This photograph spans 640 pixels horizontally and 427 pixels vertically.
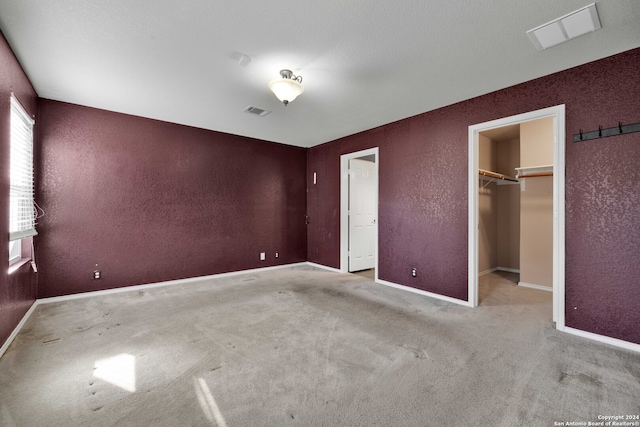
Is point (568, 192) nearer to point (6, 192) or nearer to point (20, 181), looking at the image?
point (6, 192)

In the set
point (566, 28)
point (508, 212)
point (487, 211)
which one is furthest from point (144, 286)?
point (508, 212)

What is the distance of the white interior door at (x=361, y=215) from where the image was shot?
5438mm

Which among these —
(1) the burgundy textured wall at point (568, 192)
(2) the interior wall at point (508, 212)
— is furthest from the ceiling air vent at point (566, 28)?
(2) the interior wall at point (508, 212)

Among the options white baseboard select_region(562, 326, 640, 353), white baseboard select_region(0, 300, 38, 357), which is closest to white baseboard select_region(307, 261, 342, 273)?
white baseboard select_region(562, 326, 640, 353)

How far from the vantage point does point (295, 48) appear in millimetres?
2453

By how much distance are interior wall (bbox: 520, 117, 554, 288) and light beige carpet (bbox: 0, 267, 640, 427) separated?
965 mm

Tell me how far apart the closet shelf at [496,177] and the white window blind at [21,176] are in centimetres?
588

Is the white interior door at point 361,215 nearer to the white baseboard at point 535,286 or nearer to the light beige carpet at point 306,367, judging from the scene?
the light beige carpet at point 306,367

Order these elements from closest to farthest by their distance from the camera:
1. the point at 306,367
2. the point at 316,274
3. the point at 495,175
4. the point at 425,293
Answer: the point at 306,367 → the point at 425,293 → the point at 495,175 → the point at 316,274

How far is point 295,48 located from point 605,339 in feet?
12.5

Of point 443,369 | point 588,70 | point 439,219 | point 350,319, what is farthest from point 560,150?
point 350,319

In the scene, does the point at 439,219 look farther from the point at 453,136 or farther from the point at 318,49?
the point at 318,49

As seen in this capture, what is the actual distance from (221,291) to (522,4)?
14.4 feet

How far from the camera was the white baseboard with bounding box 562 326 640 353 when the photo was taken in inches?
94.4
